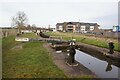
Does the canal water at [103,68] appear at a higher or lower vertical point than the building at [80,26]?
lower

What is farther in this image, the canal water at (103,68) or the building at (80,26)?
the building at (80,26)

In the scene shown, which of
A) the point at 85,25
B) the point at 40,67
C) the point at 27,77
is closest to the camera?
the point at 27,77

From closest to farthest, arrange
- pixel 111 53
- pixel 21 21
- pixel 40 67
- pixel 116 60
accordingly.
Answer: pixel 40 67 → pixel 116 60 → pixel 111 53 → pixel 21 21

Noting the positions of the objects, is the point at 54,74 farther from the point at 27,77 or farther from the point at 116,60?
the point at 116,60

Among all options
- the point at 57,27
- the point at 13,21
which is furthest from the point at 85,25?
the point at 13,21

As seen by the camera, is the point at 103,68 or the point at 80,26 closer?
the point at 103,68

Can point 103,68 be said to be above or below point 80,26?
below

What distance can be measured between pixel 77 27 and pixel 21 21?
84073 millimetres

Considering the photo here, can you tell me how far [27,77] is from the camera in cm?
1181

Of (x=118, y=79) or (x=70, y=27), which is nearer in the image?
(x=118, y=79)

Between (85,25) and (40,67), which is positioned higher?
(85,25)

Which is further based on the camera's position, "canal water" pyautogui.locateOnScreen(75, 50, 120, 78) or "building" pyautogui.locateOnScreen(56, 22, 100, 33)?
"building" pyautogui.locateOnScreen(56, 22, 100, 33)

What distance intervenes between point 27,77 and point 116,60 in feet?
43.6

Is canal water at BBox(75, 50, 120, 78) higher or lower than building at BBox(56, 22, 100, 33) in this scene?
lower
